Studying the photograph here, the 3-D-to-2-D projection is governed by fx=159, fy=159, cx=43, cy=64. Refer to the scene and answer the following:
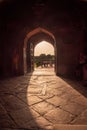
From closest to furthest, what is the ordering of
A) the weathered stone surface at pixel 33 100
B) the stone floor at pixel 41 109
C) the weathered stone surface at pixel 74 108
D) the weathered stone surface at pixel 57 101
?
the stone floor at pixel 41 109
the weathered stone surface at pixel 74 108
the weathered stone surface at pixel 57 101
the weathered stone surface at pixel 33 100

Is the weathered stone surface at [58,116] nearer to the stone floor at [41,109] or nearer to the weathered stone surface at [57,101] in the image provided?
the stone floor at [41,109]

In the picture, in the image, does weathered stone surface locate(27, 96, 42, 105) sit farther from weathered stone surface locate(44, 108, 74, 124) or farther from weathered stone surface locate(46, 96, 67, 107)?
A: weathered stone surface locate(44, 108, 74, 124)

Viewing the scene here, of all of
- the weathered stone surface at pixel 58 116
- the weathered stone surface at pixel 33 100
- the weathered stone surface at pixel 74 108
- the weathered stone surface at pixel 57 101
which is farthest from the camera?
the weathered stone surface at pixel 33 100

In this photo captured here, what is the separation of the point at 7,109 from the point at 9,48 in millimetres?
5680

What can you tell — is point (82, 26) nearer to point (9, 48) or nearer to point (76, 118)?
point (9, 48)

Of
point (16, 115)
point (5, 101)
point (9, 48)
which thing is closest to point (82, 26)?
point (9, 48)

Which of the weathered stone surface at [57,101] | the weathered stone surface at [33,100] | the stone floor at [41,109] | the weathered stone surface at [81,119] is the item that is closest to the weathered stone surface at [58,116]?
the stone floor at [41,109]

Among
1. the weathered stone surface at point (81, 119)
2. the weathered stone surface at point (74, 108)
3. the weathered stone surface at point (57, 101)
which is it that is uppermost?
the weathered stone surface at point (57, 101)

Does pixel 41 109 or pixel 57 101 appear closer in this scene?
pixel 41 109

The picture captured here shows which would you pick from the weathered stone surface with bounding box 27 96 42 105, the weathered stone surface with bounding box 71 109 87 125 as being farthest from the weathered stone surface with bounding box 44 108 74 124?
the weathered stone surface with bounding box 27 96 42 105

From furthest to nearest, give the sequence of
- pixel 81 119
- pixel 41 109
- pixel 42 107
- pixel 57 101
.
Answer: pixel 57 101 < pixel 42 107 < pixel 41 109 < pixel 81 119

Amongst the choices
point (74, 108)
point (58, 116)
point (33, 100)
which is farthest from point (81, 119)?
point (33, 100)

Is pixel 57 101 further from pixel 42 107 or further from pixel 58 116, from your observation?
pixel 58 116

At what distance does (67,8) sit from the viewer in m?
8.64
